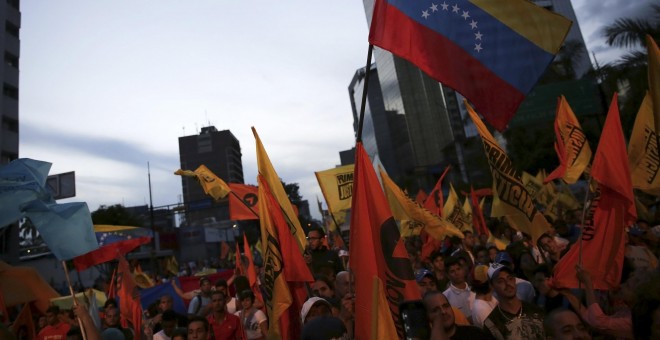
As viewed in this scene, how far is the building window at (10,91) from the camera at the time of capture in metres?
33.3

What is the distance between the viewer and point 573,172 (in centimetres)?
827

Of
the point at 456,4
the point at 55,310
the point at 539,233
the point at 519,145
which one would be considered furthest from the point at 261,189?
the point at 519,145

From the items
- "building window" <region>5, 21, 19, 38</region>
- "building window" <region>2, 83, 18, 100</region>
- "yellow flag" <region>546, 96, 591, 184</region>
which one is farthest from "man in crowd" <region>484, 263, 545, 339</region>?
"building window" <region>5, 21, 19, 38</region>

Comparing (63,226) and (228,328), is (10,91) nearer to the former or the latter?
(63,226)

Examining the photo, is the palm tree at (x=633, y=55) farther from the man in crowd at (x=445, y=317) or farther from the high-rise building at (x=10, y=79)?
the high-rise building at (x=10, y=79)

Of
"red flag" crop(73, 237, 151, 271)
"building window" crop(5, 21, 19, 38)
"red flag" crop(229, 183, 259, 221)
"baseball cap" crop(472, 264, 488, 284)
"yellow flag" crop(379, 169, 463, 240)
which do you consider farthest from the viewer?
"building window" crop(5, 21, 19, 38)

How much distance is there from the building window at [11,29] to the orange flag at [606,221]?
4005cm

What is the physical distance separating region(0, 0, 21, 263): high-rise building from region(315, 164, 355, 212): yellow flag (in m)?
29.5

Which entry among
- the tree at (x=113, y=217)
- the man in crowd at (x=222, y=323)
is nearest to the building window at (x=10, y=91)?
the tree at (x=113, y=217)

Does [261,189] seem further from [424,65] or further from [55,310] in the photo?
[55,310]

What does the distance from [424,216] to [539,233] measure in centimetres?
304

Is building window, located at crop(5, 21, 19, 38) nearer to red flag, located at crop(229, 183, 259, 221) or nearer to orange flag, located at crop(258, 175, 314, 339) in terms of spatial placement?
A: red flag, located at crop(229, 183, 259, 221)

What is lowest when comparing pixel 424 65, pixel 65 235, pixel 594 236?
pixel 594 236

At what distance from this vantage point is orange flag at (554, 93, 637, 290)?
464 cm
